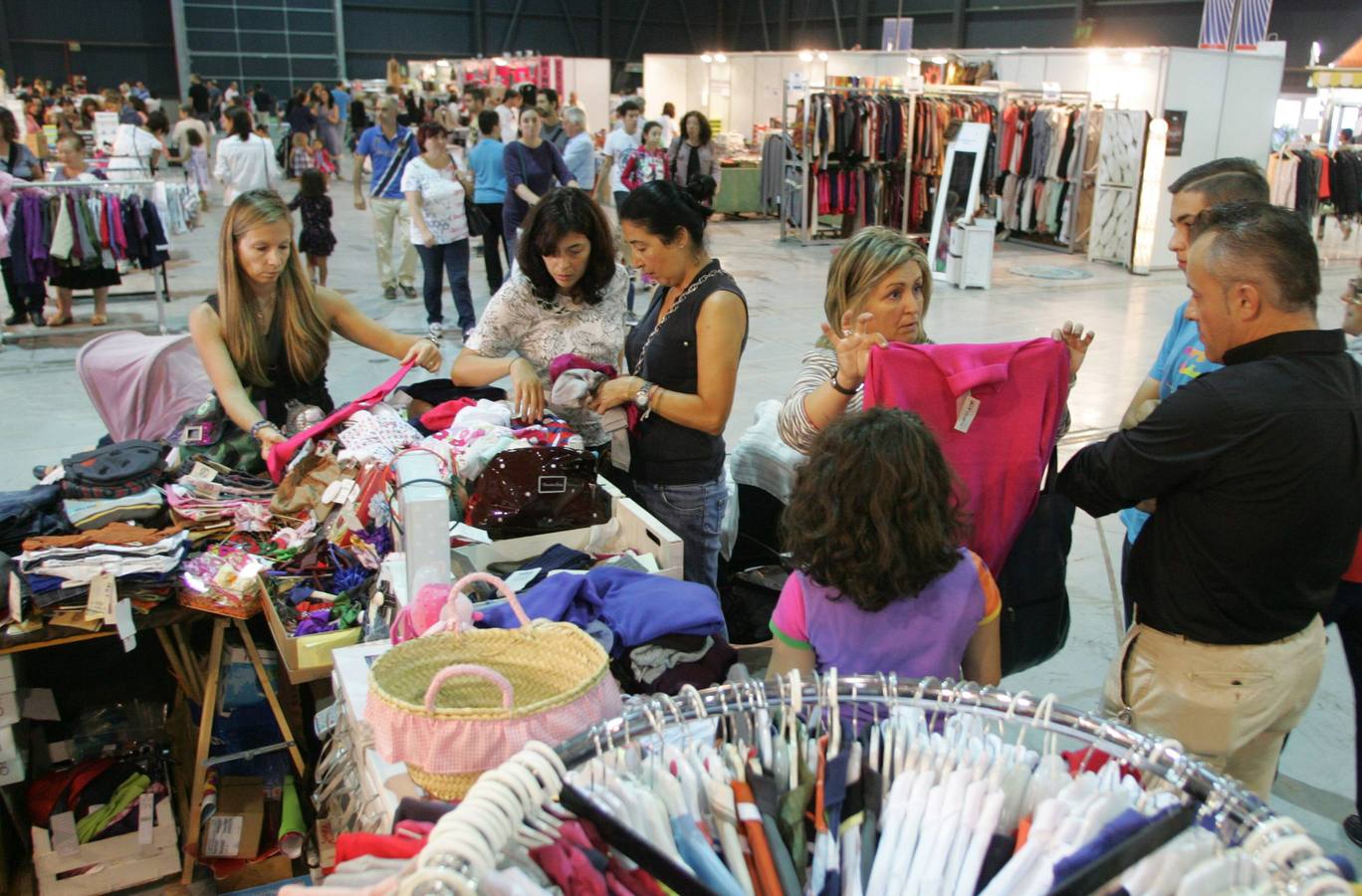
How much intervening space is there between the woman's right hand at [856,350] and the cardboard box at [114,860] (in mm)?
2141

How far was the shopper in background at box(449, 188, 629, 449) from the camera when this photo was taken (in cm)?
291

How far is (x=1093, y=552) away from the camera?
473 cm

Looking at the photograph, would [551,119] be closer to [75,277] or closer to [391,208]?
[391,208]

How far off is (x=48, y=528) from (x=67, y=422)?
3.95 meters

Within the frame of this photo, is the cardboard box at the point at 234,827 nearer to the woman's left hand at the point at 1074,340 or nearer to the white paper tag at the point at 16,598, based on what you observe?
the white paper tag at the point at 16,598

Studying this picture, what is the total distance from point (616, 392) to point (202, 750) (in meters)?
1.41

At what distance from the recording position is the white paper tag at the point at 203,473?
116 inches

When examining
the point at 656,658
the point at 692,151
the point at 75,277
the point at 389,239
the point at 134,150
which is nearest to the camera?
the point at 656,658

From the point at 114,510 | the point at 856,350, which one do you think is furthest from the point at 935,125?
the point at 114,510

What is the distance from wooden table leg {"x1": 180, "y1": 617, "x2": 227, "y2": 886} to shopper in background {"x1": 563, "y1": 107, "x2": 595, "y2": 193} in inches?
290

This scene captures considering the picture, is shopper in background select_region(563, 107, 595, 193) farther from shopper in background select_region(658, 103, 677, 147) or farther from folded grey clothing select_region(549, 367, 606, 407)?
folded grey clothing select_region(549, 367, 606, 407)

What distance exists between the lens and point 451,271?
786cm

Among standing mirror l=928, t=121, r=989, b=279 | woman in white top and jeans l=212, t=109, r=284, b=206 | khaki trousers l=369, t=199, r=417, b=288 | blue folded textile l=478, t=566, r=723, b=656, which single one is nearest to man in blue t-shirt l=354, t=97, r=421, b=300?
khaki trousers l=369, t=199, r=417, b=288

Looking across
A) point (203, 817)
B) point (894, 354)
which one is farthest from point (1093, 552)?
point (203, 817)
